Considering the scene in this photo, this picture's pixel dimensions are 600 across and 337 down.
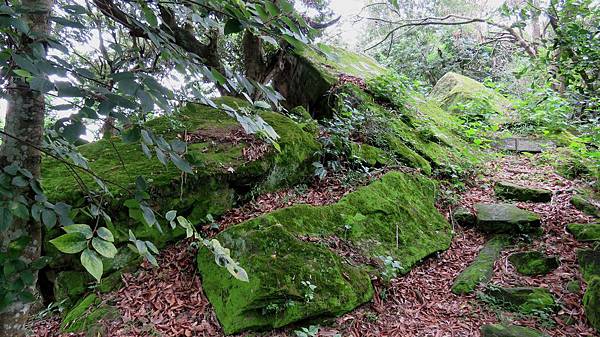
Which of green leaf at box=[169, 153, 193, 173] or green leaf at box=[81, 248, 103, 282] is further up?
green leaf at box=[169, 153, 193, 173]

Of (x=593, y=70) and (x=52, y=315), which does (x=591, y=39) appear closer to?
(x=593, y=70)

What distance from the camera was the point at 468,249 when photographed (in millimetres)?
4473

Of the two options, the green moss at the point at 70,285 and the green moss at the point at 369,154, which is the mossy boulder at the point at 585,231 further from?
the green moss at the point at 70,285

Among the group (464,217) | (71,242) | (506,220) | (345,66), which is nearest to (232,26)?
(71,242)

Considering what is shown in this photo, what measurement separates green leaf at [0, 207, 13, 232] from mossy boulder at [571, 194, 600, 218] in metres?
5.88

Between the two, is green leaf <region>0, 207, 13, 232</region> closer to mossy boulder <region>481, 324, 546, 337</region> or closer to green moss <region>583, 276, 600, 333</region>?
mossy boulder <region>481, 324, 546, 337</region>

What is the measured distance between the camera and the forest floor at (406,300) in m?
3.10

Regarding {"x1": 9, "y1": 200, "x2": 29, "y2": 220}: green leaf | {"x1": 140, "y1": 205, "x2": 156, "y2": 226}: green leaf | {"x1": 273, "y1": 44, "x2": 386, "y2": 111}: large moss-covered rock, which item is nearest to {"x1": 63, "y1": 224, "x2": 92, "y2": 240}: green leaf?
{"x1": 140, "y1": 205, "x2": 156, "y2": 226}: green leaf

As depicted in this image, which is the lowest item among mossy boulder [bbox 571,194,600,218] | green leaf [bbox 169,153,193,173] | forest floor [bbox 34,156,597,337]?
forest floor [bbox 34,156,597,337]

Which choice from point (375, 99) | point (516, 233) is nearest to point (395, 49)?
point (375, 99)

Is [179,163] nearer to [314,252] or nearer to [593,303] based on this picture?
[314,252]

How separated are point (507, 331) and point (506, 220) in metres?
2.02

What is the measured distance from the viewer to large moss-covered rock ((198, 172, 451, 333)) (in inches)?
122

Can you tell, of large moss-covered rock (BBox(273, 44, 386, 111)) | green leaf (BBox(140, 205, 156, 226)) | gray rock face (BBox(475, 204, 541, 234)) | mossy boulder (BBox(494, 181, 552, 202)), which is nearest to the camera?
green leaf (BBox(140, 205, 156, 226))
